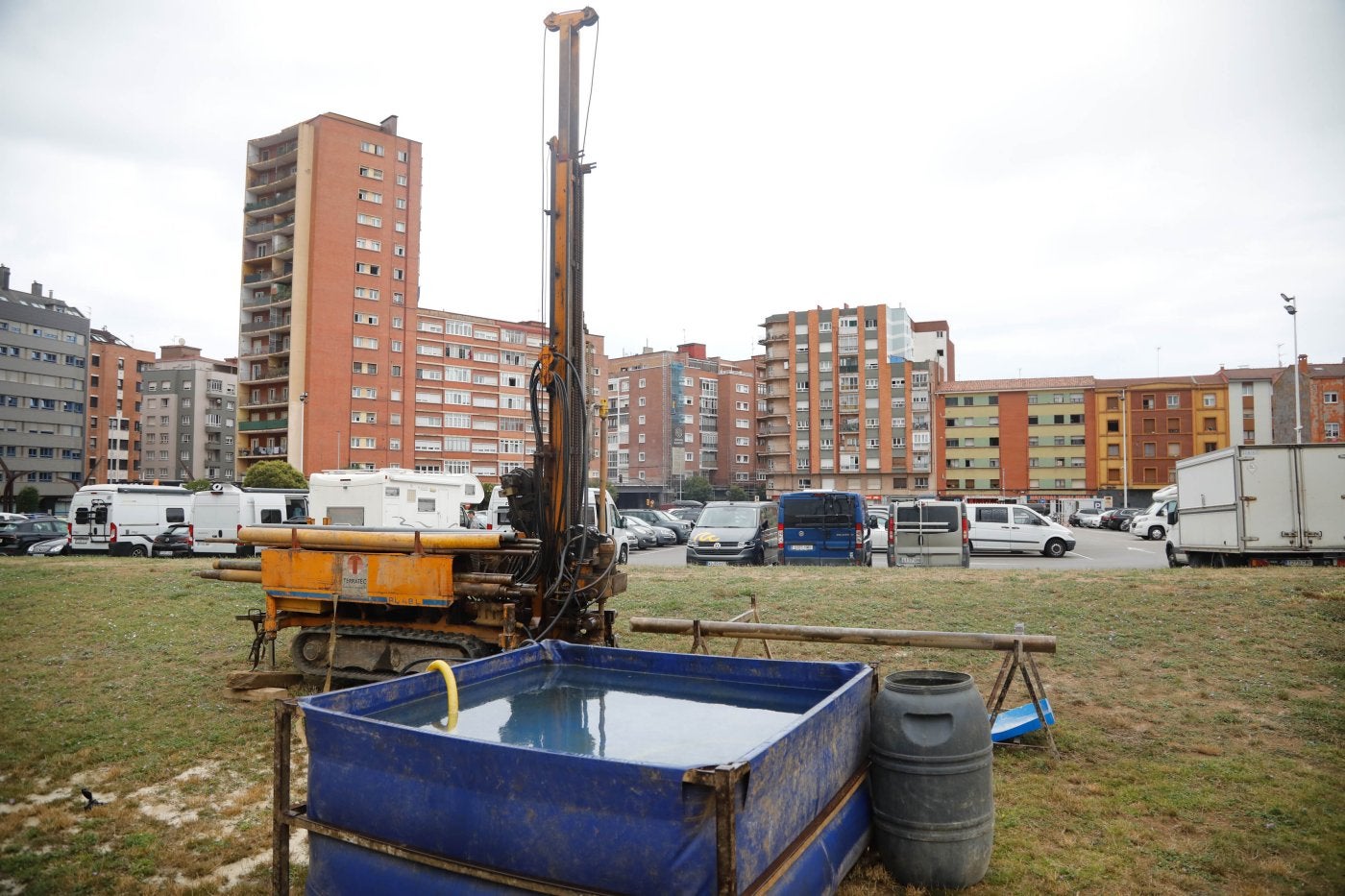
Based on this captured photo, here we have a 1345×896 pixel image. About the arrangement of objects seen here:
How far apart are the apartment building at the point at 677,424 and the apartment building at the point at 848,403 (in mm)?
10633

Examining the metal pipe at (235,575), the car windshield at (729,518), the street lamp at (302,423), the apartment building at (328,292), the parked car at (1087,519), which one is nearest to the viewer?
the metal pipe at (235,575)

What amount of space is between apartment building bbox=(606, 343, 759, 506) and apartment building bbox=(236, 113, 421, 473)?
34456mm

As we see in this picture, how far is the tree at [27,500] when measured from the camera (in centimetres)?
7056

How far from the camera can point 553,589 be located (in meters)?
7.84

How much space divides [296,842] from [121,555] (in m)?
27.4

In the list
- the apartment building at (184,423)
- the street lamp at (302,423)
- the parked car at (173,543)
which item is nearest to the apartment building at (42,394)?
the apartment building at (184,423)

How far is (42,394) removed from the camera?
82438mm

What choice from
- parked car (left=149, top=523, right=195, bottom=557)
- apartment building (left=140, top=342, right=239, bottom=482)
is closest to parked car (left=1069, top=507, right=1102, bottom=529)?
parked car (left=149, top=523, right=195, bottom=557)

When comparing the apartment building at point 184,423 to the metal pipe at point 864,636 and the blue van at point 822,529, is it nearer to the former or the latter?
the blue van at point 822,529

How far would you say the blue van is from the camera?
62.8 feet

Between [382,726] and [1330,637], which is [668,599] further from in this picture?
[382,726]

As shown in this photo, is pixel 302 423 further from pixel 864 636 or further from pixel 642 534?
pixel 864 636

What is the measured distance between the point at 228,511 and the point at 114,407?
89.4 meters

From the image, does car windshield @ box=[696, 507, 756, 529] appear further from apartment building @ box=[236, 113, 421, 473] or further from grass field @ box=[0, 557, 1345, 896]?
apartment building @ box=[236, 113, 421, 473]
